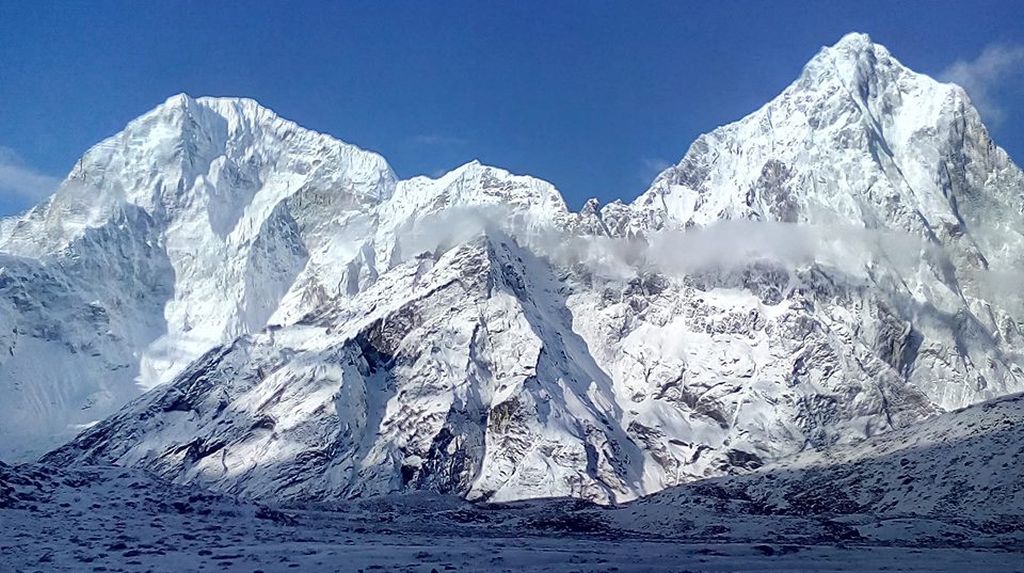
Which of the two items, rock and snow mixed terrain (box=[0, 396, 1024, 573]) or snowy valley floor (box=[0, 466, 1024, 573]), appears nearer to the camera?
snowy valley floor (box=[0, 466, 1024, 573])

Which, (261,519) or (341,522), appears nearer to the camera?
(261,519)

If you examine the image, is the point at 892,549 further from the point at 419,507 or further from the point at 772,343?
the point at 772,343

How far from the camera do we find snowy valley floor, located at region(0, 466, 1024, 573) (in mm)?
44906

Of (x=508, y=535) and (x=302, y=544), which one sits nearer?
(x=302, y=544)

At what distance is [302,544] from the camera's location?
4984 centimetres

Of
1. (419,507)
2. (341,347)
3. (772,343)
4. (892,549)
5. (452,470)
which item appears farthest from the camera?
(772,343)

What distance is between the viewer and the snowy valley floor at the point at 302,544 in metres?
44.9

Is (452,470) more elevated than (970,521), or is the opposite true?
(452,470)

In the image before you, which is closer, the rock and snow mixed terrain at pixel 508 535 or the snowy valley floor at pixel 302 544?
the snowy valley floor at pixel 302 544

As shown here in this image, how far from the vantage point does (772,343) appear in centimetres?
19862

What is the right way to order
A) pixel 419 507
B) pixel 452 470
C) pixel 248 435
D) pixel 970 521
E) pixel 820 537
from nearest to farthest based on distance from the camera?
pixel 820 537 < pixel 970 521 < pixel 419 507 < pixel 452 470 < pixel 248 435

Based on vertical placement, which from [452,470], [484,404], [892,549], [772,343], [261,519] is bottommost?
[892,549]

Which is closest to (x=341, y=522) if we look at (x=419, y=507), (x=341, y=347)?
(x=419, y=507)

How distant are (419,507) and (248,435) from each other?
53431 millimetres
